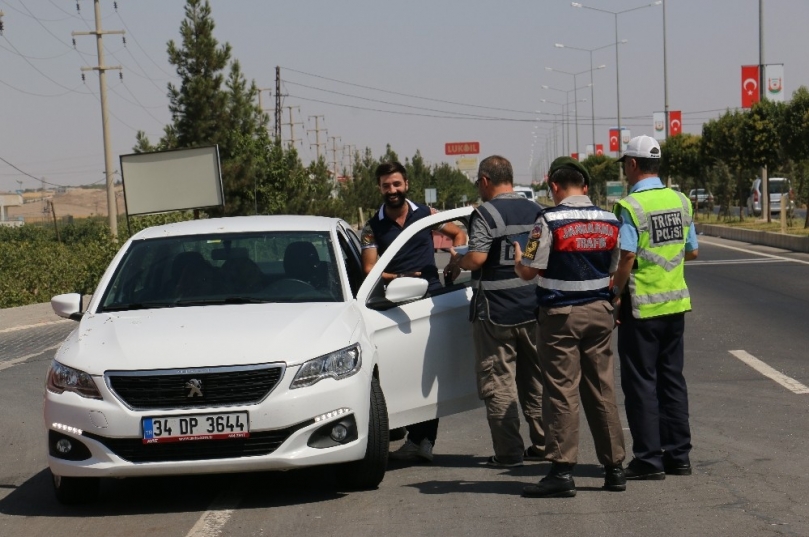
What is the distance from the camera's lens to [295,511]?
6.52 meters

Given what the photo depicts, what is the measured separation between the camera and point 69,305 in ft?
24.8

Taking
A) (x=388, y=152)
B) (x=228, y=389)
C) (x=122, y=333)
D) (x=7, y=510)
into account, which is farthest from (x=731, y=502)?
(x=388, y=152)

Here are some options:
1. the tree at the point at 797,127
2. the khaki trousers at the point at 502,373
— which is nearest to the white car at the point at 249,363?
the khaki trousers at the point at 502,373

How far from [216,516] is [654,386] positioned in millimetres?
2461

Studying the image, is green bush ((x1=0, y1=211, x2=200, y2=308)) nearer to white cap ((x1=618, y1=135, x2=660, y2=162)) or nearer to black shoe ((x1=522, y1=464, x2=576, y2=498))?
white cap ((x1=618, y1=135, x2=660, y2=162))

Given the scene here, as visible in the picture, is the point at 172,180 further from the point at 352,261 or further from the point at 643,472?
the point at 643,472

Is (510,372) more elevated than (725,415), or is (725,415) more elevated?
(510,372)

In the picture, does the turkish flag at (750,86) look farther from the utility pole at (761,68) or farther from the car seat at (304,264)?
the car seat at (304,264)

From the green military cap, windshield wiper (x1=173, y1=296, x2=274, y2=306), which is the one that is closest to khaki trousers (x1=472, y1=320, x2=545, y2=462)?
the green military cap

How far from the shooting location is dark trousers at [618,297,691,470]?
7008 millimetres

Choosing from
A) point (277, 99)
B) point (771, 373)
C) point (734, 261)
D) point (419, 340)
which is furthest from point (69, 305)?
point (277, 99)

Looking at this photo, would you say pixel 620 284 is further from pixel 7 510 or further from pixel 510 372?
pixel 7 510

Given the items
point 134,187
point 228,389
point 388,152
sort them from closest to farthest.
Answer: point 228,389 → point 134,187 → point 388,152

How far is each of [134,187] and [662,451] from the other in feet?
83.3
